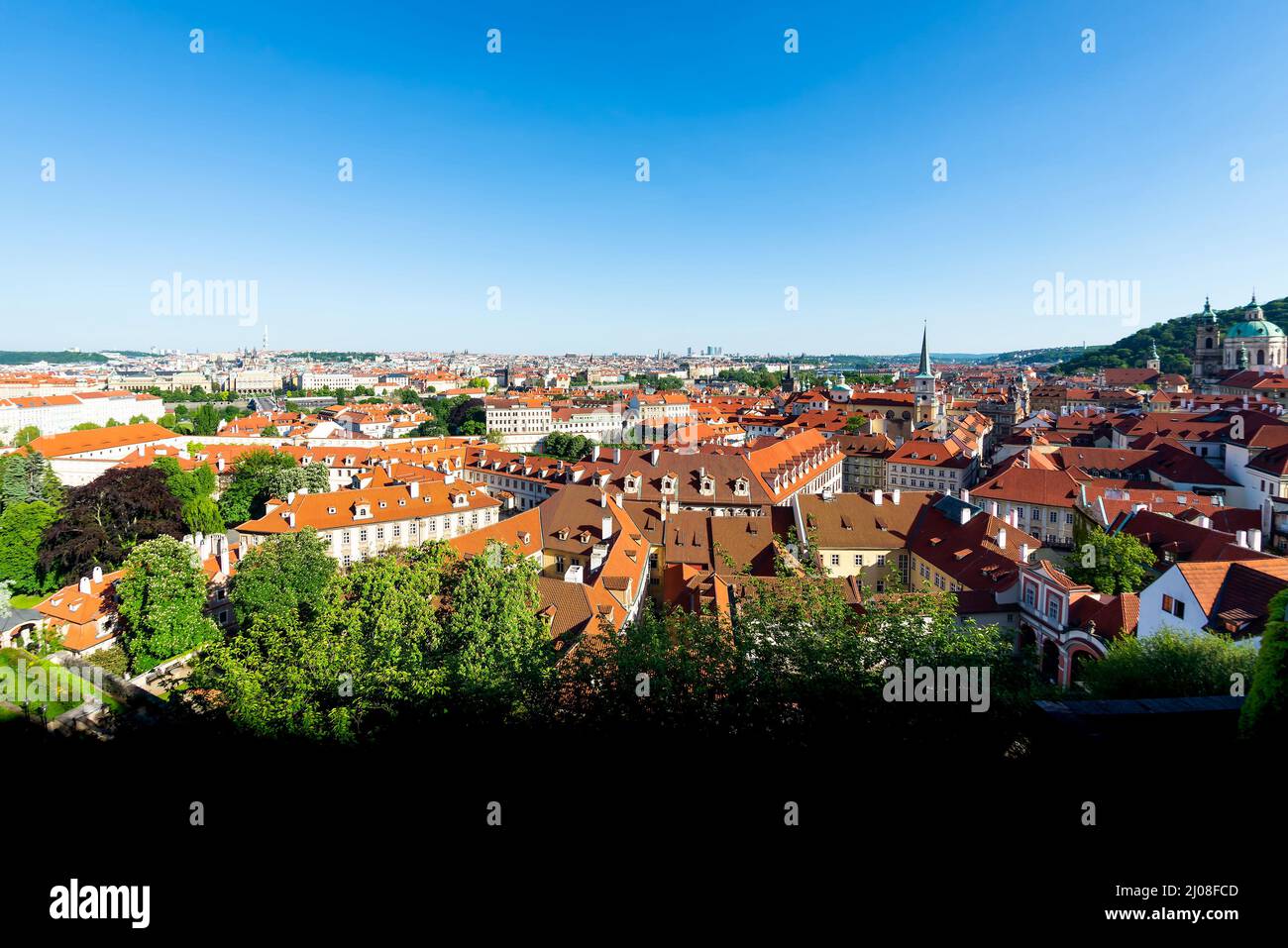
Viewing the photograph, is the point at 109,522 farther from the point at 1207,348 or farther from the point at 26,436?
the point at 1207,348

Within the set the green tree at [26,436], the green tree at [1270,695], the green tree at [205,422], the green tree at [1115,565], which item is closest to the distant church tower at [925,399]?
the green tree at [1115,565]

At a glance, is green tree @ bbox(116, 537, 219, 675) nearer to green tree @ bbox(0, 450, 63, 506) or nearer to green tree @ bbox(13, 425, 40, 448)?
green tree @ bbox(0, 450, 63, 506)

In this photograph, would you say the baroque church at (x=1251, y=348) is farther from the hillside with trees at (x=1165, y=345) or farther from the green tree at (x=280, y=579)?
the green tree at (x=280, y=579)

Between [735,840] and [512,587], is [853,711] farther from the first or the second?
[512,587]

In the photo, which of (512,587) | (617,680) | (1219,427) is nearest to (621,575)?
(512,587)

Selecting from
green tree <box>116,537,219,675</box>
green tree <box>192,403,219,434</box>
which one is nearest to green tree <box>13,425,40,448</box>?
green tree <box>192,403,219,434</box>
